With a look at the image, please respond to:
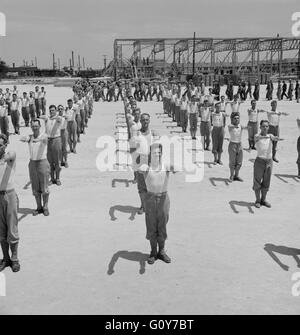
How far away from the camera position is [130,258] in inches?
230

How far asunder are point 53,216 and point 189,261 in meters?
2.98

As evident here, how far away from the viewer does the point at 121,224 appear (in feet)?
23.3

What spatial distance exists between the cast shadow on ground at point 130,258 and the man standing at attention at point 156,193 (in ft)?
0.52

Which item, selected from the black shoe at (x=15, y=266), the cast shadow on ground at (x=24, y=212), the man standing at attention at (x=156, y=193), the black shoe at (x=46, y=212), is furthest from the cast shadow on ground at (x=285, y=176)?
the black shoe at (x=15, y=266)

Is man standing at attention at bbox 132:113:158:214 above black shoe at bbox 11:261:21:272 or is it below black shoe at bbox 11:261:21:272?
above

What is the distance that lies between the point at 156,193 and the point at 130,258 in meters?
1.14

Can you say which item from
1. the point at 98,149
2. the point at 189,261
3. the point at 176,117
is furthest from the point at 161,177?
the point at 176,117

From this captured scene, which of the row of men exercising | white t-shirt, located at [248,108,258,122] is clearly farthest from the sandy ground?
the row of men exercising

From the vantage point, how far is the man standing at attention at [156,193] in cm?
534

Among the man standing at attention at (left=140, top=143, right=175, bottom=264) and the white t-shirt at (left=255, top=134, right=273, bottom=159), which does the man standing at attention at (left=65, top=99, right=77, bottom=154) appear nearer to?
the white t-shirt at (left=255, top=134, right=273, bottom=159)

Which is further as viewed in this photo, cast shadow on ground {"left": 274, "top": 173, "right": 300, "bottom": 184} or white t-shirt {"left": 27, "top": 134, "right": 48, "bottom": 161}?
cast shadow on ground {"left": 274, "top": 173, "right": 300, "bottom": 184}

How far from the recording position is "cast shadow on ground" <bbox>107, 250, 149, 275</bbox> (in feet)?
18.1

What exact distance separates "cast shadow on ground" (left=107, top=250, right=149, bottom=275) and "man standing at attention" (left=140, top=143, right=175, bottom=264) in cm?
16
